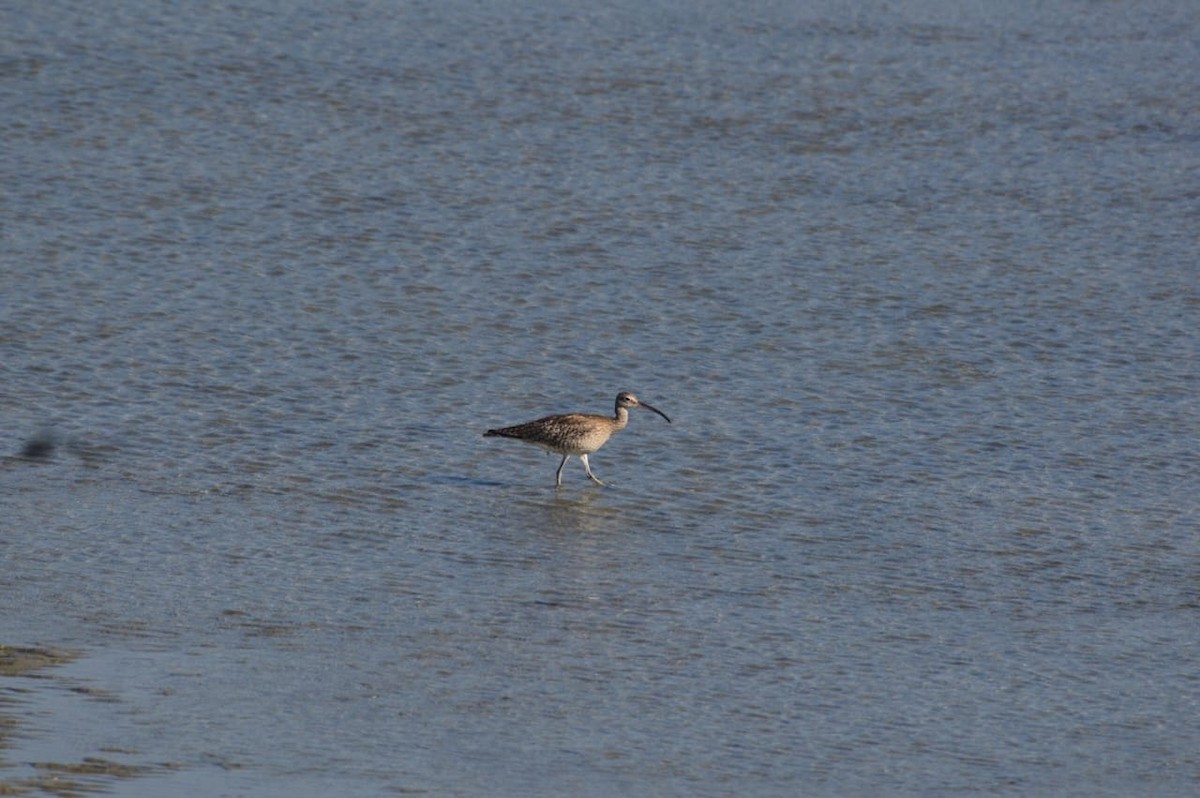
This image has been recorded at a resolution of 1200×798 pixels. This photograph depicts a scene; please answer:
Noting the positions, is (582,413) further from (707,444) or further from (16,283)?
(16,283)

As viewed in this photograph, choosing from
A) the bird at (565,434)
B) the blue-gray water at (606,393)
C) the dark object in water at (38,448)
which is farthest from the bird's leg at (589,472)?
the dark object in water at (38,448)

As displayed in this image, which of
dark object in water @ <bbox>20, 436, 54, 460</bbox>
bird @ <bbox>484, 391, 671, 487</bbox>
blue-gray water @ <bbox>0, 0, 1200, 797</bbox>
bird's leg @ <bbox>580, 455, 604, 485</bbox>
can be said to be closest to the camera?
blue-gray water @ <bbox>0, 0, 1200, 797</bbox>

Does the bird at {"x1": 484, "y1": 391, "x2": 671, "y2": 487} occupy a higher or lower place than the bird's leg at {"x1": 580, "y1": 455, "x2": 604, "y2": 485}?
higher

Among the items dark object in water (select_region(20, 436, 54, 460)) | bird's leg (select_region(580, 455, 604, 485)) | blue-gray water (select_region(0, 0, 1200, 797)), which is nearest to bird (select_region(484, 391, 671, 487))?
bird's leg (select_region(580, 455, 604, 485))

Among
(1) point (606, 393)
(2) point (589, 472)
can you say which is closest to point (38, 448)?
(2) point (589, 472)

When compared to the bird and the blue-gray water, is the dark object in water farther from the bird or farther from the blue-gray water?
the bird

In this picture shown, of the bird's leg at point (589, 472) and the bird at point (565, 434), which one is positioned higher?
the bird at point (565, 434)

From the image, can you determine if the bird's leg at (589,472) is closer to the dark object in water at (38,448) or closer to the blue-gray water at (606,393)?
the blue-gray water at (606,393)

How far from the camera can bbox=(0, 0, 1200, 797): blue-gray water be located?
35.0ft

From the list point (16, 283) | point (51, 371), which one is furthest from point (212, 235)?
point (51, 371)

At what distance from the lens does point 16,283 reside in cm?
2042

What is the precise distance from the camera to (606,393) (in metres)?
18.5

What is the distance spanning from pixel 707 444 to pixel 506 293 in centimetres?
473

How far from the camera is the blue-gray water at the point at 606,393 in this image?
10.7m
